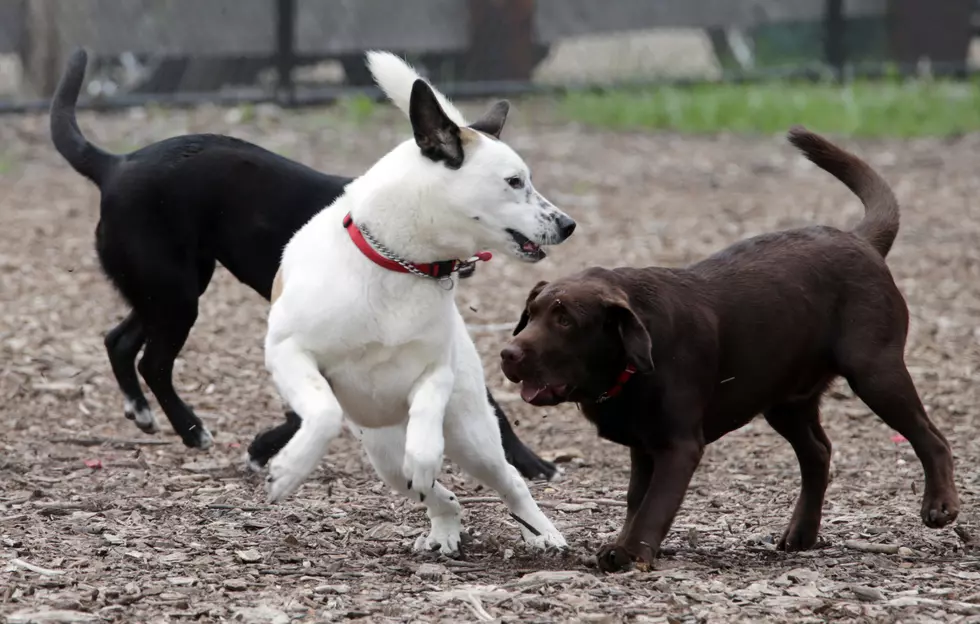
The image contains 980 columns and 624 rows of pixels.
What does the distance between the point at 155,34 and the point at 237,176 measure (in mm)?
8691

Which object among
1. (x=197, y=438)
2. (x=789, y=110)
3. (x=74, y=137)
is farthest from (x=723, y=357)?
(x=789, y=110)

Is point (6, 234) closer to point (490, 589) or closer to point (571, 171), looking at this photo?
point (571, 171)

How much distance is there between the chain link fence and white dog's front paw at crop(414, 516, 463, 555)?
30.1 feet

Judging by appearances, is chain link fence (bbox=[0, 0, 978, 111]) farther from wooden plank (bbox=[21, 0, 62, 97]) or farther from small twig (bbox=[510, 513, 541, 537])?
small twig (bbox=[510, 513, 541, 537])

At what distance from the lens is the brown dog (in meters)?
4.25

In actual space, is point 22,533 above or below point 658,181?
above

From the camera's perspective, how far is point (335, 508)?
17.4 ft

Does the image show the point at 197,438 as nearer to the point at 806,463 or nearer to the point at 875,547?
the point at 806,463

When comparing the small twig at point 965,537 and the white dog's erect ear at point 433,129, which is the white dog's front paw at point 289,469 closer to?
the white dog's erect ear at point 433,129

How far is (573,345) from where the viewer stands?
4246 millimetres

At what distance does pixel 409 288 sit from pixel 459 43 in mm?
10650

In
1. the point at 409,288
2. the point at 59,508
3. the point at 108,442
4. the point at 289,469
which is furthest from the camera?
the point at 108,442

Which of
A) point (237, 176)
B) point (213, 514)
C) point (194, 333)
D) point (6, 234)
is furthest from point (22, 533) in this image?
point (6, 234)

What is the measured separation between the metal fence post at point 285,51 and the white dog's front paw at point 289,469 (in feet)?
33.1
